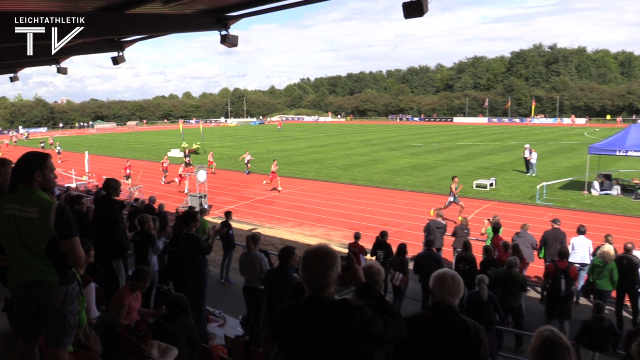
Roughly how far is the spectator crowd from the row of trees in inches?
3358

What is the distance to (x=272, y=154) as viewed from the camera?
37.6m

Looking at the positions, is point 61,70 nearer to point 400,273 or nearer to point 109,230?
point 109,230

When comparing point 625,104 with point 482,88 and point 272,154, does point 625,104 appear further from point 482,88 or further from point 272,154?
point 272,154

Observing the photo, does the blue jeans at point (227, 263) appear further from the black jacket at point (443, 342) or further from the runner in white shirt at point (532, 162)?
the runner in white shirt at point (532, 162)

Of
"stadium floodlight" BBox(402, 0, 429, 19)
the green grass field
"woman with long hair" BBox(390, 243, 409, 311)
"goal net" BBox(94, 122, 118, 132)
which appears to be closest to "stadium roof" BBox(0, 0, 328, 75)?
"stadium floodlight" BBox(402, 0, 429, 19)

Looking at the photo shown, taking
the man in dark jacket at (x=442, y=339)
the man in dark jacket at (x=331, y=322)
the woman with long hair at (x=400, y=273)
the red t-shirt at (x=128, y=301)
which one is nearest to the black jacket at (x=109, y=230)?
the red t-shirt at (x=128, y=301)

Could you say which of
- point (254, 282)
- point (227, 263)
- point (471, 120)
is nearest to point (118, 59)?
point (227, 263)

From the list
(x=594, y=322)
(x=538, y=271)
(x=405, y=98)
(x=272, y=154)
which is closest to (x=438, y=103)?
(x=405, y=98)

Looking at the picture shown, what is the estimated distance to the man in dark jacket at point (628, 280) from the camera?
7.87 metres

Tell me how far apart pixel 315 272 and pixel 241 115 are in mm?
124687

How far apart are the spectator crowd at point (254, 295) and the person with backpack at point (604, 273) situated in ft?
0.06

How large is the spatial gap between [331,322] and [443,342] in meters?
0.60

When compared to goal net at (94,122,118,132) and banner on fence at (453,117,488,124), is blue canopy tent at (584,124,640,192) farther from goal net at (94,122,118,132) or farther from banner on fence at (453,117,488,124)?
goal net at (94,122,118,132)

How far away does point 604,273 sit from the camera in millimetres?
8109
